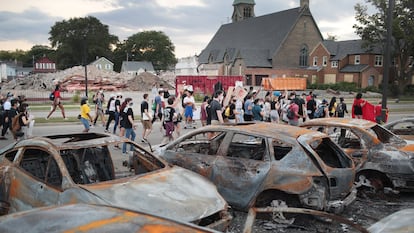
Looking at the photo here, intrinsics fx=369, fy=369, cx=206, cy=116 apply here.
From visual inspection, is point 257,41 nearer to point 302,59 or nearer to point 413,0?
point 302,59

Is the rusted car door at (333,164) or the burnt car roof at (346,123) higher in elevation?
the burnt car roof at (346,123)

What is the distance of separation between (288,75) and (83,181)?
64.6 metres

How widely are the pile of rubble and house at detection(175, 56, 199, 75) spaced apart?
4187cm

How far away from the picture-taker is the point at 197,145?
7.84 metres

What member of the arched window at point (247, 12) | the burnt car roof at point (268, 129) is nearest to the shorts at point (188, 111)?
the burnt car roof at point (268, 129)

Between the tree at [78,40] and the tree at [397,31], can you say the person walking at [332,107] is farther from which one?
the tree at [78,40]

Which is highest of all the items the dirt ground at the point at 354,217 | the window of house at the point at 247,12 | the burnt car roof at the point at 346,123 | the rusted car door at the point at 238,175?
the window of house at the point at 247,12

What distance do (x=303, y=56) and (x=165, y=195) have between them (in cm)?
7045

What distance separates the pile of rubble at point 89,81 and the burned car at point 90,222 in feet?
152

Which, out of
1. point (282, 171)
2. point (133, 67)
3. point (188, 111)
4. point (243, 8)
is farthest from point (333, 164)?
point (133, 67)

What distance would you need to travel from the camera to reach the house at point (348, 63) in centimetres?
5531

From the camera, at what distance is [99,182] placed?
5.01 meters

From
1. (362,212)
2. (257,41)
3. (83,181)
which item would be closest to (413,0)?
(257,41)

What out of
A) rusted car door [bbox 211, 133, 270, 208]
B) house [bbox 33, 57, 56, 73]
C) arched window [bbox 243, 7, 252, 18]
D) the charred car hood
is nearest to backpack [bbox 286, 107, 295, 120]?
rusted car door [bbox 211, 133, 270, 208]
